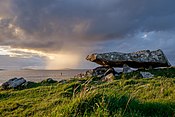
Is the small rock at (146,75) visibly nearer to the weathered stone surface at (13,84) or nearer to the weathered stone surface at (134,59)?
the weathered stone surface at (134,59)

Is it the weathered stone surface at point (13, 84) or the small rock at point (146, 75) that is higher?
the small rock at point (146, 75)

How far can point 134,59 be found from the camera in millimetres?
26641

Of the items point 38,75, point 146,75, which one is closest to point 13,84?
point 146,75

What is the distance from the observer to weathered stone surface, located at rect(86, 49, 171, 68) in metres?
26.5

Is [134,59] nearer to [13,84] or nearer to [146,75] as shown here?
[146,75]

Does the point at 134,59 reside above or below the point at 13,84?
above

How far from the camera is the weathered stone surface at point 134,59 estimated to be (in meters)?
26.5

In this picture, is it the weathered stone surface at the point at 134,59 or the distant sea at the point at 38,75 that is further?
the distant sea at the point at 38,75

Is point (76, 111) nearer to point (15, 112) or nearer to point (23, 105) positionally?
point (15, 112)

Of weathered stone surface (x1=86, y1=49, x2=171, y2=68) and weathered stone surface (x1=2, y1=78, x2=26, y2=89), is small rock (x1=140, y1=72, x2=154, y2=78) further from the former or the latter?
weathered stone surface (x1=2, y1=78, x2=26, y2=89)

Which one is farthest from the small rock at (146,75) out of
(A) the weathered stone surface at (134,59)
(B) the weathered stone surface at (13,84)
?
(B) the weathered stone surface at (13,84)

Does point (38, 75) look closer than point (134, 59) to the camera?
No

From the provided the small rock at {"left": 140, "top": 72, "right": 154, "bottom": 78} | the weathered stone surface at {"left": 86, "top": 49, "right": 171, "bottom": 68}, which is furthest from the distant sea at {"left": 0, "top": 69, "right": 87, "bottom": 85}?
the small rock at {"left": 140, "top": 72, "right": 154, "bottom": 78}

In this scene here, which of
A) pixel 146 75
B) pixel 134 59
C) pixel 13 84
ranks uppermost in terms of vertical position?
pixel 134 59
